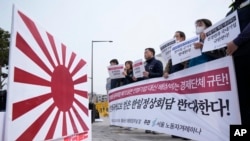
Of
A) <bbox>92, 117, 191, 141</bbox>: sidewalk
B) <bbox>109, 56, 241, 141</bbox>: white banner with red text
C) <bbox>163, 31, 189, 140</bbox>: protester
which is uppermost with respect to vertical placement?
<bbox>163, 31, 189, 140</bbox>: protester

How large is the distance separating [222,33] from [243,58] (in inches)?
21.6

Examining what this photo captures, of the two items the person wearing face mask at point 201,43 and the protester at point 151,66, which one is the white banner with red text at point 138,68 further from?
the person wearing face mask at point 201,43

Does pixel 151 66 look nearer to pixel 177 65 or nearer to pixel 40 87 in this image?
pixel 177 65

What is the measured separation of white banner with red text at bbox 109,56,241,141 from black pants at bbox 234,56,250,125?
116 millimetres

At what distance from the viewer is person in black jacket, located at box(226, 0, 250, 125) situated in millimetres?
3787

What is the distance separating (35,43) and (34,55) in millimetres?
78

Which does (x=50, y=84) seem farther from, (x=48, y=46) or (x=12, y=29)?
(x=12, y=29)

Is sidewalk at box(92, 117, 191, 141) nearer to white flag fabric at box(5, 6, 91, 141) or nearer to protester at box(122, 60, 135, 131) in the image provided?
protester at box(122, 60, 135, 131)

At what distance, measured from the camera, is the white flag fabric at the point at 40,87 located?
1.48m

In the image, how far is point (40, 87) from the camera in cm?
171

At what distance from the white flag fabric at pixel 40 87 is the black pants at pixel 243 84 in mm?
2416

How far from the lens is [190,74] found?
5.31m

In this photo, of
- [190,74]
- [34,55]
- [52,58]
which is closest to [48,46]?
[52,58]

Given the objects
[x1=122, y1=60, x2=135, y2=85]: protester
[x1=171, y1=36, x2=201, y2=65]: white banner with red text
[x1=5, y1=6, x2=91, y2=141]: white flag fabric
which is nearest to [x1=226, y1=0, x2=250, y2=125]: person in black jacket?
[x1=171, y1=36, x2=201, y2=65]: white banner with red text
